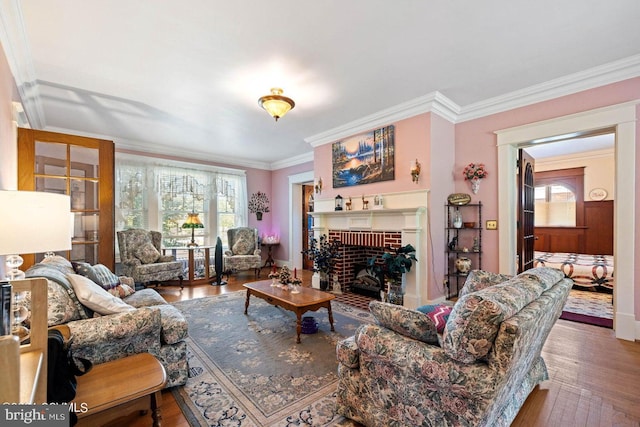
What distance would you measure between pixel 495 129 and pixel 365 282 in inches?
A: 113

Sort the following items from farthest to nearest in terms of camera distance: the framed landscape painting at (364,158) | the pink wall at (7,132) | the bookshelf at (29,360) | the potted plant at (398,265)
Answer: the framed landscape painting at (364,158), the potted plant at (398,265), the pink wall at (7,132), the bookshelf at (29,360)

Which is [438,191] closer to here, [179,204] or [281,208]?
[281,208]

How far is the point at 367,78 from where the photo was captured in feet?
10.2

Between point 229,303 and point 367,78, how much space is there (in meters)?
3.47

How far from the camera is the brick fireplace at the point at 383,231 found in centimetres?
379


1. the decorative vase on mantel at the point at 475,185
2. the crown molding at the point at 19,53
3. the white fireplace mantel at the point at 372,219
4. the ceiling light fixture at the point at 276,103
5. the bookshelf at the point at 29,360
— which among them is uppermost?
the crown molding at the point at 19,53

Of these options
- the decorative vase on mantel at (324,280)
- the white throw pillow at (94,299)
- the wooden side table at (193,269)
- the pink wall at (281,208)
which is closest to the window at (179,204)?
the wooden side table at (193,269)

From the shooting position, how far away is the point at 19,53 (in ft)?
8.43

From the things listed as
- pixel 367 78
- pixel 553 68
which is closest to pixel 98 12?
pixel 367 78

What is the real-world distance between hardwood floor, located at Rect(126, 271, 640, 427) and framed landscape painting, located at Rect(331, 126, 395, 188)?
270cm

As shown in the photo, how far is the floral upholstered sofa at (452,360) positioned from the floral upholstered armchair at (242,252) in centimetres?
431

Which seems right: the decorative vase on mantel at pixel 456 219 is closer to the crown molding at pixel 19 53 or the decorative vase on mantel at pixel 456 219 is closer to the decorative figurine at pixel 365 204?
the decorative figurine at pixel 365 204

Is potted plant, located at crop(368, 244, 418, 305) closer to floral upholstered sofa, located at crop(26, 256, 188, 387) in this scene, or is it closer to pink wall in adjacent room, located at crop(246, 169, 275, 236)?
floral upholstered sofa, located at crop(26, 256, 188, 387)

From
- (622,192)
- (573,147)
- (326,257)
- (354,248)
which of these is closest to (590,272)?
(622,192)
